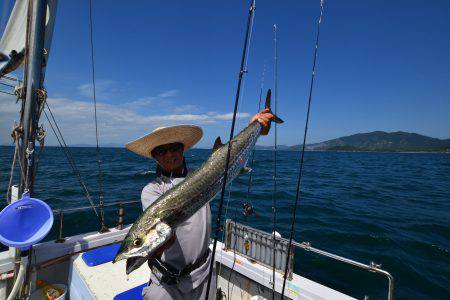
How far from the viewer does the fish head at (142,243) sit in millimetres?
2119

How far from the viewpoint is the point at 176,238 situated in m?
2.57

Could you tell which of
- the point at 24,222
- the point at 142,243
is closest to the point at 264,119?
the point at 142,243

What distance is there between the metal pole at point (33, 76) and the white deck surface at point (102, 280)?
184 centimetres

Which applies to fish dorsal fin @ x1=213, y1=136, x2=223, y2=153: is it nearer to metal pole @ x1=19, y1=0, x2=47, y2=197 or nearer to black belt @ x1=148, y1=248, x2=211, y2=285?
black belt @ x1=148, y1=248, x2=211, y2=285

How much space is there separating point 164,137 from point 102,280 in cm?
314

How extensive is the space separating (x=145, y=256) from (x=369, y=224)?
11759mm

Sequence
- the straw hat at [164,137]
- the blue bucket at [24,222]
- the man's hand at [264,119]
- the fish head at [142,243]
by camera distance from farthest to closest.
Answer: the man's hand at [264,119] → the blue bucket at [24,222] → the straw hat at [164,137] → the fish head at [142,243]

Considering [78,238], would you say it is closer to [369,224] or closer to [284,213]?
[284,213]

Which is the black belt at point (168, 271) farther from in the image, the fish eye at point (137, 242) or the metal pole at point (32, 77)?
the metal pole at point (32, 77)

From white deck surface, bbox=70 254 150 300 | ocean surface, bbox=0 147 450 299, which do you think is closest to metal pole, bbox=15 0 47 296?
white deck surface, bbox=70 254 150 300

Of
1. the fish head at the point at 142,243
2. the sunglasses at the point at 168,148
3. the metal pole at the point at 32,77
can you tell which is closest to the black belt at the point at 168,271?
the fish head at the point at 142,243

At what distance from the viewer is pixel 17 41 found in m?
4.09

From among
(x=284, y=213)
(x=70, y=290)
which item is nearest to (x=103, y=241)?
(x=70, y=290)

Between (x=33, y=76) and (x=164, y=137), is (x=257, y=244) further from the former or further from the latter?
(x=33, y=76)
